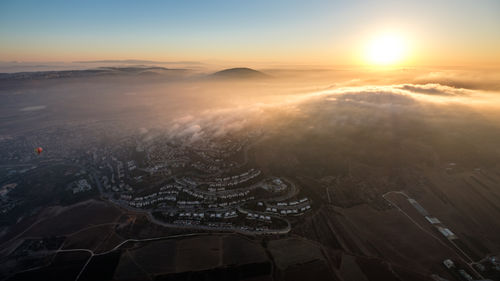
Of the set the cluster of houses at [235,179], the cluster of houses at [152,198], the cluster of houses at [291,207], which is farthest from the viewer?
the cluster of houses at [235,179]

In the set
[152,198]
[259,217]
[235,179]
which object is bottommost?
[259,217]

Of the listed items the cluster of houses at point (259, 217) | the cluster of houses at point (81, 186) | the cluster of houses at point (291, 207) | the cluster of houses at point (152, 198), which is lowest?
the cluster of houses at point (259, 217)

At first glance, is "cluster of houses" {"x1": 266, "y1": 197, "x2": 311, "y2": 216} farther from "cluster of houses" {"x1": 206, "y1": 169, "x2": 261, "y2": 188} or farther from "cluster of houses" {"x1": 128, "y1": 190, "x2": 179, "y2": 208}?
"cluster of houses" {"x1": 128, "y1": 190, "x2": 179, "y2": 208}

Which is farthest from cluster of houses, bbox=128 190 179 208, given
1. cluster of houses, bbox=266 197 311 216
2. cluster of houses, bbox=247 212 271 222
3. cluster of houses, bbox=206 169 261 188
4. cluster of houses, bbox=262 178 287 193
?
cluster of houses, bbox=266 197 311 216

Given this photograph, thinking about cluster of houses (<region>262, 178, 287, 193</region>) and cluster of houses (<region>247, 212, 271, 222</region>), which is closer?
cluster of houses (<region>247, 212, 271, 222</region>)

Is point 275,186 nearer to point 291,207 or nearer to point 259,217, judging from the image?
point 291,207

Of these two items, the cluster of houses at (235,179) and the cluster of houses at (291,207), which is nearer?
the cluster of houses at (291,207)

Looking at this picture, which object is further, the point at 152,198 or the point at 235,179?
the point at 235,179

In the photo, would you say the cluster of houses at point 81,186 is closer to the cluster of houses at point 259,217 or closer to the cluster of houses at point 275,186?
the cluster of houses at point 259,217

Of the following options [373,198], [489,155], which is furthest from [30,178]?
[489,155]

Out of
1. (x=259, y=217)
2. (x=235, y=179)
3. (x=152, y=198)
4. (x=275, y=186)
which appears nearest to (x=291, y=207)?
(x=259, y=217)

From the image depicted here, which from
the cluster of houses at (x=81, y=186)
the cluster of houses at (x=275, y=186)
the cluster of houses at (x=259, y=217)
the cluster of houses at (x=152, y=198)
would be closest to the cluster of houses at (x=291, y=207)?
the cluster of houses at (x=259, y=217)

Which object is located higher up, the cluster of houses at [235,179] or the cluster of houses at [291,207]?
the cluster of houses at [235,179]
